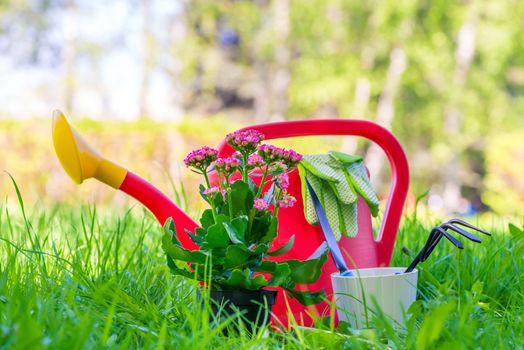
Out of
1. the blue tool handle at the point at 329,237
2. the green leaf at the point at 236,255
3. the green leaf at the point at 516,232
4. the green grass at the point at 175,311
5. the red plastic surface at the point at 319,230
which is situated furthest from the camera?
the green leaf at the point at 516,232

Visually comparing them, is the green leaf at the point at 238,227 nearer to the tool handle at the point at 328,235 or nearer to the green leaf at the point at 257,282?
the green leaf at the point at 257,282

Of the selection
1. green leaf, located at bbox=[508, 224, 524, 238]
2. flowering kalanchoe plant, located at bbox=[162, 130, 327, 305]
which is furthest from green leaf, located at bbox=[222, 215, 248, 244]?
green leaf, located at bbox=[508, 224, 524, 238]

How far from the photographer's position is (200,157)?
1083 mm

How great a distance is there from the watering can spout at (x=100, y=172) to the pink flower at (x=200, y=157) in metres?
0.21

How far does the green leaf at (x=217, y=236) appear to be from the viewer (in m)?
1.03

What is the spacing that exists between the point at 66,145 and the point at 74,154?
2 cm

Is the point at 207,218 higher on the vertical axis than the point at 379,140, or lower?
lower

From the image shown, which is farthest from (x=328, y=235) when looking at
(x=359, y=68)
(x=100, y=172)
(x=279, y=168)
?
(x=359, y=68)

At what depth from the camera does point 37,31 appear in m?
14.4

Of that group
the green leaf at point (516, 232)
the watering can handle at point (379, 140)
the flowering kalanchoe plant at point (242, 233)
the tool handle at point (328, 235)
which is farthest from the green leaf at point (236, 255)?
the green leaf at point (516, 232)

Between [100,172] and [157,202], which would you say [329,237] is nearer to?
[157,202]

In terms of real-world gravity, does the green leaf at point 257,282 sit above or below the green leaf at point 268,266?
below

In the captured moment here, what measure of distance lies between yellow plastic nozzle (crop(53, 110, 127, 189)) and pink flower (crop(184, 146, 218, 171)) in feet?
0.74

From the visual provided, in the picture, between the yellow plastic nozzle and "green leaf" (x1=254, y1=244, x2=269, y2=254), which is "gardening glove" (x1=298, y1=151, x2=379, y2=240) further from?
the yellow plastic nozzle
